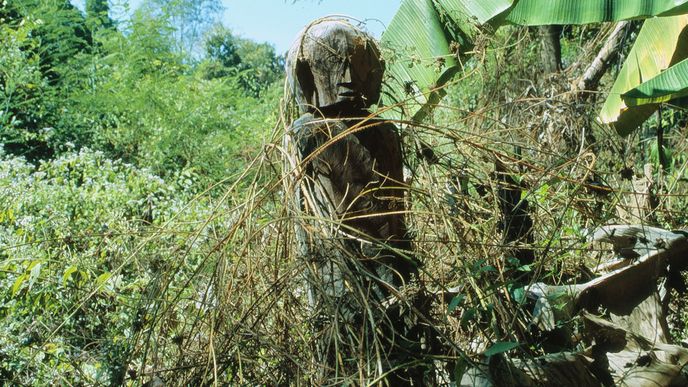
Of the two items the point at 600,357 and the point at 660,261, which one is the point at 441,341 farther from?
the point at 660,261

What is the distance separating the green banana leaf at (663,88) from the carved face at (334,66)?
6.19ft

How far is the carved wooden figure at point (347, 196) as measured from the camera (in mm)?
2639

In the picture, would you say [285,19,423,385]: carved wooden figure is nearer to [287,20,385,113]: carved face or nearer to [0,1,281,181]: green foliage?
[287,20,385,113]: carved face

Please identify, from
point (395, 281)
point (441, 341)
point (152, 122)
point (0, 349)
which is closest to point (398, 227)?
point (395, 281)

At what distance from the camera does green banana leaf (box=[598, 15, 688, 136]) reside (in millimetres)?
5195

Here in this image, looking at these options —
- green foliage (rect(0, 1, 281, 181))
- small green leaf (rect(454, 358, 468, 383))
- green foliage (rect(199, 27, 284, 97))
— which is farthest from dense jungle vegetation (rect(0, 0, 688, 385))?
green foliage (rect(199, 27, 284, 97))

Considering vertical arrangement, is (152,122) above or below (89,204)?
above

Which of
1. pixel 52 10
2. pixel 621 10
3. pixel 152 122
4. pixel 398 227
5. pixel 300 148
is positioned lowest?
pixel 398 227

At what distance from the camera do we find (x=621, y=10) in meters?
4.02

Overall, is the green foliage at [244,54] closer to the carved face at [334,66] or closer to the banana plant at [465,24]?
the banana plant at [465,24]

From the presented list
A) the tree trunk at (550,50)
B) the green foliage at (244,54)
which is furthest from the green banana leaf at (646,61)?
the green foliage at (244,54)

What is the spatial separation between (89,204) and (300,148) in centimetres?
351

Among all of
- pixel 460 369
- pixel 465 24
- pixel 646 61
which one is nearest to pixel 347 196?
pixel 460 369

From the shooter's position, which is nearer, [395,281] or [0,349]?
[395,281]
